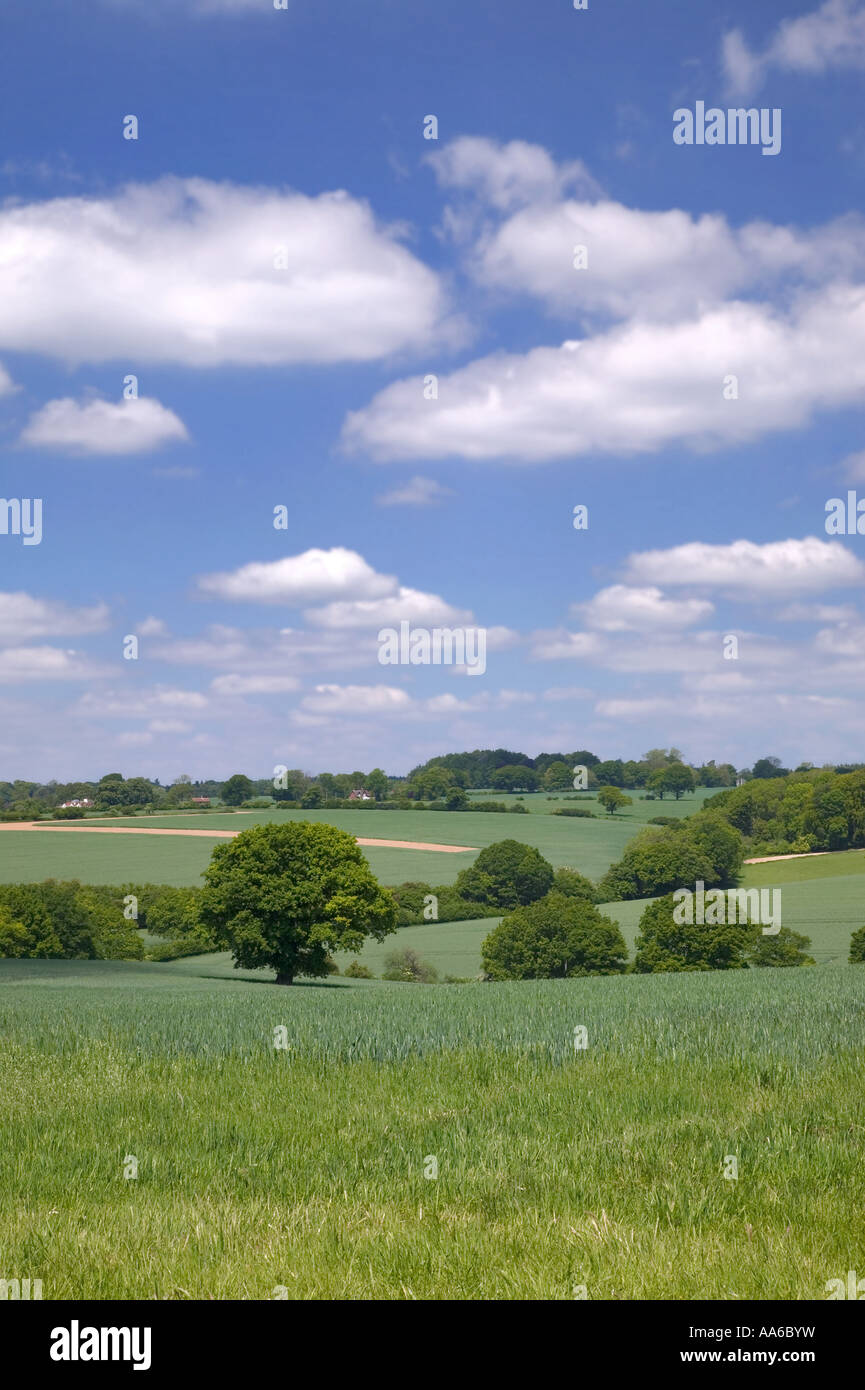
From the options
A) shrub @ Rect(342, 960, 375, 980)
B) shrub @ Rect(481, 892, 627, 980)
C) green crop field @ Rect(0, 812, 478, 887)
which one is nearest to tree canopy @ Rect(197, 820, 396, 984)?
shrub @ Rect(342, 960, 375, 980)

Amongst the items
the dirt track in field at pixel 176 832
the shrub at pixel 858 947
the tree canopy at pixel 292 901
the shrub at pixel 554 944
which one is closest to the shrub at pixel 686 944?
the shrub at pixel 554 944

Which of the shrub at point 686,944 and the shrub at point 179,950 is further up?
the shrub at point 686,944

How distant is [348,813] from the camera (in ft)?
467

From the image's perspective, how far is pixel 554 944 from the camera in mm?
80062

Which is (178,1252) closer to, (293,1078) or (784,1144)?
(784,1144)

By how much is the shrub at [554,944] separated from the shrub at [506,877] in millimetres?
15252

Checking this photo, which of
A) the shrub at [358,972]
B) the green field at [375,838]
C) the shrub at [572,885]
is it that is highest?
the green field at [375,838]

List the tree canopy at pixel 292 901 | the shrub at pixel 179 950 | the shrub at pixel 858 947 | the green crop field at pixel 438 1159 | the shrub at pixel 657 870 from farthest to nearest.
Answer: the shrub at pixel 657 870 → the shrub at pixel 179 950 → the shrub at pixel 858 947 → the tree canopy at pixel 292 901 → the green crop field at pixel 438 1159

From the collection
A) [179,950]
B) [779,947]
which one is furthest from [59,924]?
[779,947]

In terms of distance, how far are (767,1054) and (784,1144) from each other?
472cm

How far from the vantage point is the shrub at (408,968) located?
78125 mm

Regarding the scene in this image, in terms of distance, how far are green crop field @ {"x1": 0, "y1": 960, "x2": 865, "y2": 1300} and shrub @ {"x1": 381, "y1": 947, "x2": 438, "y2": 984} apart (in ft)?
203

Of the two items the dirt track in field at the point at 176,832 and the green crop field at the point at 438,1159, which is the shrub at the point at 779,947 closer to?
the dirt track in field at the point at 176,832
